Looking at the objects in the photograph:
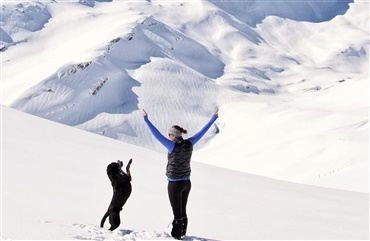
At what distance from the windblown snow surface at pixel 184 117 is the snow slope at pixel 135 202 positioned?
0.17 ft

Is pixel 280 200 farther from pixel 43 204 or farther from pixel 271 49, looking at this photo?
pixel 271 49

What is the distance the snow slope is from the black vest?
98 centimetres

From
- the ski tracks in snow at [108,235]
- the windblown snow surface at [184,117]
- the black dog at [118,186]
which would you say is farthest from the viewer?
the windblown snow surface at [184,117]

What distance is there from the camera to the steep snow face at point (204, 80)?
67500 mm

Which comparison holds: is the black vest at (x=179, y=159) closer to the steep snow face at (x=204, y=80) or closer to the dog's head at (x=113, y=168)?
the dog's head at (x=113, y=168)

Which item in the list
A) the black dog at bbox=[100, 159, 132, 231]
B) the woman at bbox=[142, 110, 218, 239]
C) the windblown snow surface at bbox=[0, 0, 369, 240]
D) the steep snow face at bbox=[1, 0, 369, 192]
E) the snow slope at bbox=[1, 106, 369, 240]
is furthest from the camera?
the steep snow face at bbox=[1, 0, 369, 192]

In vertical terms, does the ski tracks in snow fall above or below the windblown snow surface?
below

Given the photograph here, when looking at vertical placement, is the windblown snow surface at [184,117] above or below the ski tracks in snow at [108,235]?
above

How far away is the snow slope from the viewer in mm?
7425

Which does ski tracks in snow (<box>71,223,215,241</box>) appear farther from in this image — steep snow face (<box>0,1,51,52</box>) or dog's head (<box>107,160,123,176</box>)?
steep snow face (<box>0,1,51,52</box>)

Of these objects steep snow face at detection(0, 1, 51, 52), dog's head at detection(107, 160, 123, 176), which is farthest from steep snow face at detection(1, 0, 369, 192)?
dog's head at detection(107, 160, 123, 176)

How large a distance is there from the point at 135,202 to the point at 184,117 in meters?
97.0

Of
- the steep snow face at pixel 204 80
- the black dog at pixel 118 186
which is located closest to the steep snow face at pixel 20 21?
the steep snow face at pixel 204 80

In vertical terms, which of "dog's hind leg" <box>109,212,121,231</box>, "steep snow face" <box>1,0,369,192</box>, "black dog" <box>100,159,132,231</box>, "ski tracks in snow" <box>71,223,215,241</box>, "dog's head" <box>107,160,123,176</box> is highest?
"steep snow face" <box>1,0,369,192</box>
